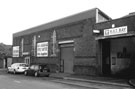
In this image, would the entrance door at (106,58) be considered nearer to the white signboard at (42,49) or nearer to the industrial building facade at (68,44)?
the industrial building facade at (68,44)

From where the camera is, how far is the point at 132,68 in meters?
19.7

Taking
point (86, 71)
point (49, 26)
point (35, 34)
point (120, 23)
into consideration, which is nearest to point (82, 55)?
point (86, 71)

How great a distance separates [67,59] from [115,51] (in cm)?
719

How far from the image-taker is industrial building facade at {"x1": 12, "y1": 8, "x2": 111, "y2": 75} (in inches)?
850

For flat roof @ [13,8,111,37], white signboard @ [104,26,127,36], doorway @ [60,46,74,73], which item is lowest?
doorway @ [60,46,74,73]

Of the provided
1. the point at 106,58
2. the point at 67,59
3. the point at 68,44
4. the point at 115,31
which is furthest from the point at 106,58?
the point at 67,59

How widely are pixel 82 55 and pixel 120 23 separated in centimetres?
642

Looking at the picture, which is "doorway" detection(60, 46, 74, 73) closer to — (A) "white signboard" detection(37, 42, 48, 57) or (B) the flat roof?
(B) the flat roof

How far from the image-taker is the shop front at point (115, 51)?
19.1 meters

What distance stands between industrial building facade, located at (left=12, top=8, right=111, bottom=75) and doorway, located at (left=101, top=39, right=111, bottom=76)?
698 millimetres

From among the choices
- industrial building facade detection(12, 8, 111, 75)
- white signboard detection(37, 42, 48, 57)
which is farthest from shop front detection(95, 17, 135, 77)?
white signboard detection(37, 42, 48, 57)

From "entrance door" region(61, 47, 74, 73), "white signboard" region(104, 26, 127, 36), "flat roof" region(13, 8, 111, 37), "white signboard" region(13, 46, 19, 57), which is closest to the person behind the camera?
"white signboard" region(104, 26, 127, 36)

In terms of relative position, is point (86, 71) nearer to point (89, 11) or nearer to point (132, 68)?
point (132, 68)

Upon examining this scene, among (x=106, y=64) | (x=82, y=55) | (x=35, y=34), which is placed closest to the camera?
(x=106, y=64)
